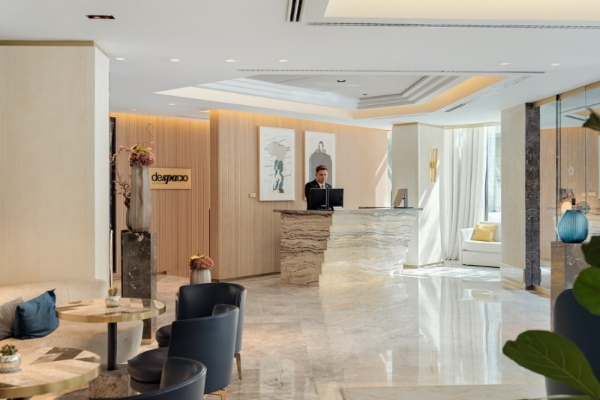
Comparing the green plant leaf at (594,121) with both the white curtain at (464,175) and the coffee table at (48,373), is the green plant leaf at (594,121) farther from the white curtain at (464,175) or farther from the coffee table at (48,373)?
the white curtain at (464,175)

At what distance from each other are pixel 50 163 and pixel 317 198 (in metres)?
5.74

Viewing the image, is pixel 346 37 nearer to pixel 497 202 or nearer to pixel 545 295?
pixel 545 295

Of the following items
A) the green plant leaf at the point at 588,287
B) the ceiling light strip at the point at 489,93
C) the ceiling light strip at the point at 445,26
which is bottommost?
the green plant leaf at the point at 588,287

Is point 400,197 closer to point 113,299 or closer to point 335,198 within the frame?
point 335,198

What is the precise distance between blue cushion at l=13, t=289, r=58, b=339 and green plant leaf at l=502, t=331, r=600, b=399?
212 inches

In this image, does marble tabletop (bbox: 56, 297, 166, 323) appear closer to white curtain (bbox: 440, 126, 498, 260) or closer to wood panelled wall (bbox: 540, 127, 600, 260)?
wood panelled wall (bbox: 540, 127, 600, 260)

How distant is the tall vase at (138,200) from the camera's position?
6.77 meters

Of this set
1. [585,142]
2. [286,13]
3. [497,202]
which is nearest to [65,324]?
[286,13]

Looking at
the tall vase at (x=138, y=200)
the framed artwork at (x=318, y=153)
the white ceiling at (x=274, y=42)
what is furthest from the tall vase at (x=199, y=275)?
the framed artwork at (x=318, y=153)

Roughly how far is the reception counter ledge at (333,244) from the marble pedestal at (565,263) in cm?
446

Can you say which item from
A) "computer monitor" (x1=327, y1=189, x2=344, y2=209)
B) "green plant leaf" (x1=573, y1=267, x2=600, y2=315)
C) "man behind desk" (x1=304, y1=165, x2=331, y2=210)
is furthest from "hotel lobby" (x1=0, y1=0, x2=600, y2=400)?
"green plant leaf" (x1=573, y1=267, x2=600, y2=315)

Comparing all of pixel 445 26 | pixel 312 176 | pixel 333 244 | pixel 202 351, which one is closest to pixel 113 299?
pixel 202 351

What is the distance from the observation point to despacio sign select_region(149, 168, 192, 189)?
12.6 meters

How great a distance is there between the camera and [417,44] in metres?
6.56
